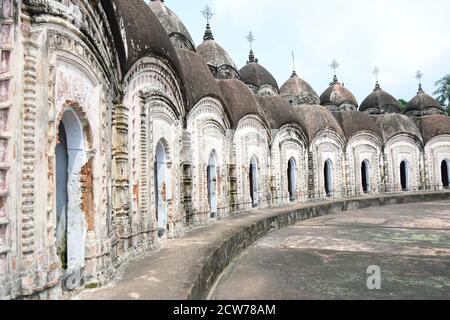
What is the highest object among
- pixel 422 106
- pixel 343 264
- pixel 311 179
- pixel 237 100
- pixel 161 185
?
pixel 422 106

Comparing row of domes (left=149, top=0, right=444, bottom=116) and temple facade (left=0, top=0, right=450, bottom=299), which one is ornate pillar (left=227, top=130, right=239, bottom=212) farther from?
row of domes (left=149, top=0, right=444, bottom=116)

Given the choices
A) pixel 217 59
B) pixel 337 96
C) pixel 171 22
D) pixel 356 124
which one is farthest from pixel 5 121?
pixel 337 96

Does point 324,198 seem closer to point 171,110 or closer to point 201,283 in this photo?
point 171,110

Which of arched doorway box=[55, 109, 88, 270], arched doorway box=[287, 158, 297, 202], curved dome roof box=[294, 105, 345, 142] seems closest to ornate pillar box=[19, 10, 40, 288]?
arched doorway box=[55, 109, 88, 270]

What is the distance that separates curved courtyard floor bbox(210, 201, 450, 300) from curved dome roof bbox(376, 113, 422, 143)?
385 inches

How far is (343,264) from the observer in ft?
18.3

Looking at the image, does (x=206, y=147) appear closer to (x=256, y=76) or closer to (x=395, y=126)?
(x=256, y=76)

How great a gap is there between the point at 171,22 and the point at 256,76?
7768mm

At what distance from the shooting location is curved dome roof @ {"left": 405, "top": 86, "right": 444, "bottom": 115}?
22.8 meters

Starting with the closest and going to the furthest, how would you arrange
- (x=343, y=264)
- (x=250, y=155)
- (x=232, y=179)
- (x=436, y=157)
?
(x=343, y=264), (x=232, y=179), (x=250, y=155), (x=436, y=157)

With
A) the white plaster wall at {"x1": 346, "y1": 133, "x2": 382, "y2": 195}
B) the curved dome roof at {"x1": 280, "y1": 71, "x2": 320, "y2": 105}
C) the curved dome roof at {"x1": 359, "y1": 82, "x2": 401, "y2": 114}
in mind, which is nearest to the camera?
the white plaster wall at {"x1": 346, "y1": 133, "x2": 382, "y2": 195}

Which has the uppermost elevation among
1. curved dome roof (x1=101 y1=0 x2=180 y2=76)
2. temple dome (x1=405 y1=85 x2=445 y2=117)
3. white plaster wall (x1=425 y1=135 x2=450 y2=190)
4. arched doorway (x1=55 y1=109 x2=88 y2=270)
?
temple dome (x1=405 y1=85 x2=445 y2=117)

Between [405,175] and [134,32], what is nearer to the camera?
[134,32]

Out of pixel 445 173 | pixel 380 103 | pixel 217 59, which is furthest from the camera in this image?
pixel 380 103
